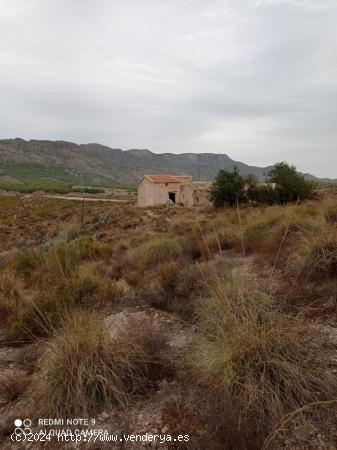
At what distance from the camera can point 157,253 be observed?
762cm

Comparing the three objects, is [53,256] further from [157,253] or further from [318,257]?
[318,257]

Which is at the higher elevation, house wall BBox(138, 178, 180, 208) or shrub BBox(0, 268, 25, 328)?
house wall BBox(138, 178, 180, 208)

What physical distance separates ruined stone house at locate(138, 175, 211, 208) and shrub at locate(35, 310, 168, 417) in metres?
Answer: 27.1

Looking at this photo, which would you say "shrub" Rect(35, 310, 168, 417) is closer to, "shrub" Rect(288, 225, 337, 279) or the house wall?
"shrub" Rect(288, 225, 337, 279)

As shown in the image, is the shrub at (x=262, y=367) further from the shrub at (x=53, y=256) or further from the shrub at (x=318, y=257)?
the shrub at (x=53, y=256)

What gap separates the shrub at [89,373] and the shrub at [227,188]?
1895cm

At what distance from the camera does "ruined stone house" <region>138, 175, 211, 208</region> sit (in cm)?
3093

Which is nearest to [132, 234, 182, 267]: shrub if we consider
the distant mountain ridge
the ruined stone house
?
the ruined stone house

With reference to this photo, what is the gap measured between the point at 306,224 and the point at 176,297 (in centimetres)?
337

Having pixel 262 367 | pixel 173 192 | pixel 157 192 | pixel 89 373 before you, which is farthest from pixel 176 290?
pixel 173 192

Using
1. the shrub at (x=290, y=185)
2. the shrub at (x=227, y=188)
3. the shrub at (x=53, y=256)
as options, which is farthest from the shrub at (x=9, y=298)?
the shrub at (x=227, y=188)

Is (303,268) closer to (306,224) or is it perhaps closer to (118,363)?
(306,224)

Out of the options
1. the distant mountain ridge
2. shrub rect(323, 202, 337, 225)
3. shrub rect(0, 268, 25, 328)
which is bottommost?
shrub rect(0, 268, 25, 328)

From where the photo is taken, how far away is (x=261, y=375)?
255 centimetres
